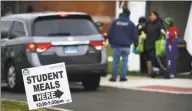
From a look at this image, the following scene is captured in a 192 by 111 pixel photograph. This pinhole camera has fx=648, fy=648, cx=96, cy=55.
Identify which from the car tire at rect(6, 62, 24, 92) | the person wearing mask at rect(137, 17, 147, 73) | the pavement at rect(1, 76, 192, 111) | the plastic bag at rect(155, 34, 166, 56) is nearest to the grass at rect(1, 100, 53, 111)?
the pavement at rect(1, 76, 192, 111)

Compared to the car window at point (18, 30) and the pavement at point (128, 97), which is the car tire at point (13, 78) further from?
the car window at point (18, 30)

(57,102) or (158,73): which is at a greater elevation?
(57,102)

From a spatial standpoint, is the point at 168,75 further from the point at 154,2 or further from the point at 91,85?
the point at 154,2

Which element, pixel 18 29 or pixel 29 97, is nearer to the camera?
pixel 29 97

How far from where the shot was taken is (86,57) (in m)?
13.6

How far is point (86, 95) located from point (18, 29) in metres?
2.23

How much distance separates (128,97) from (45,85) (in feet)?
15.6

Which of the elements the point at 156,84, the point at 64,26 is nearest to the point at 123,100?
the point at 64,26

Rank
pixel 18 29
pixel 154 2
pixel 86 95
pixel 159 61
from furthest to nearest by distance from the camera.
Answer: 1. pixel 154 2
2. pixel 159 61
3. pixel 18 29
4. pixel 86 95

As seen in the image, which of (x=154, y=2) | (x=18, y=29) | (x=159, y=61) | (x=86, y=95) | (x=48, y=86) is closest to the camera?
(x=48, y=86)

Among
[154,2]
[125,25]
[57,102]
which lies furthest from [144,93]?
[154,2]

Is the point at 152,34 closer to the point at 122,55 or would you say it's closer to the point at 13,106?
the point at 122,55

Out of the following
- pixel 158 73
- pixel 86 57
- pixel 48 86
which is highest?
pixel 48 86

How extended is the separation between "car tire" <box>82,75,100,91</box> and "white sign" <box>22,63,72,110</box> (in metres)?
6.13
